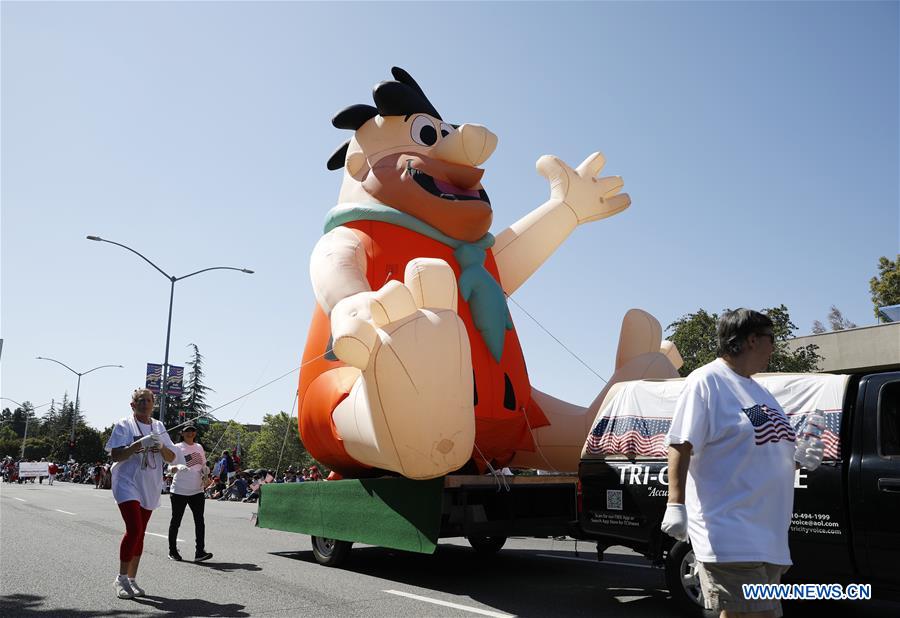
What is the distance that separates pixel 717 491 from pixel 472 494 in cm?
399

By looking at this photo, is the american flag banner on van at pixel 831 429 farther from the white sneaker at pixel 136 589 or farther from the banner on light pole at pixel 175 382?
the banner on light pole at pixel 175 382

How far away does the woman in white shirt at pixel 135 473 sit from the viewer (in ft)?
20.2

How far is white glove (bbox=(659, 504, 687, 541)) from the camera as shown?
2.90 meters

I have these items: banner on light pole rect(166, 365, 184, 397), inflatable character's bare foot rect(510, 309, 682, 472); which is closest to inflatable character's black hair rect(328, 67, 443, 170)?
inflatable character's bare foot rect(510, 309, 682, 472)

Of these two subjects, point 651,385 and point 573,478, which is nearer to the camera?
point 651,385

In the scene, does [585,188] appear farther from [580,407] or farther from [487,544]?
[487,544]

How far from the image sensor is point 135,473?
20.8 ft

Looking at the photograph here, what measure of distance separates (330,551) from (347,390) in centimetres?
194

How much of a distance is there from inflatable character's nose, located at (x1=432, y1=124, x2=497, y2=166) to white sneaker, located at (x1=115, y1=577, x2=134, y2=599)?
5.37 meters

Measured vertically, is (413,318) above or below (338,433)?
above

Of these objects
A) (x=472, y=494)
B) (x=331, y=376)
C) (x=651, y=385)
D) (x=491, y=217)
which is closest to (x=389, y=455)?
(x=472, y=494)

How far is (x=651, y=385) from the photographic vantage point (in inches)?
250

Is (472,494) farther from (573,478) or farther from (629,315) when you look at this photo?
(629,315)

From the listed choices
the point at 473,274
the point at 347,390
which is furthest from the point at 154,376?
the point at 347,390
